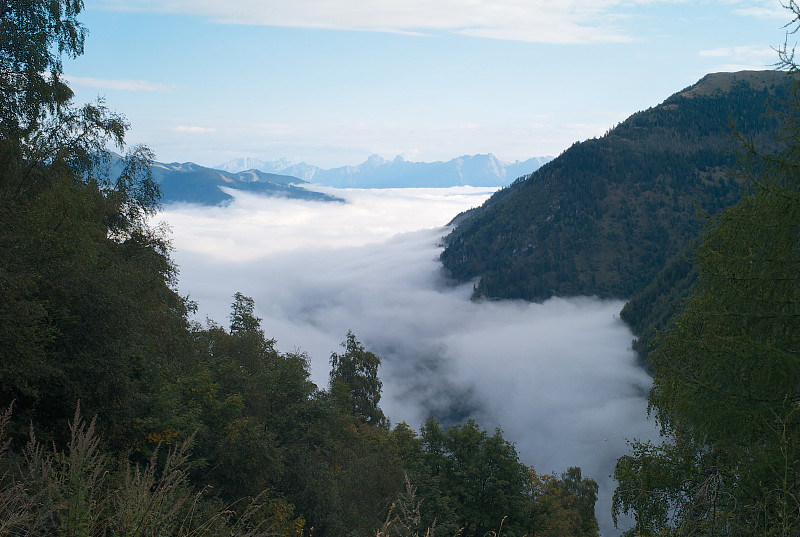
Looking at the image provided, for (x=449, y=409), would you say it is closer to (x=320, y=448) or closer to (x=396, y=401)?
(x=396, y=401)

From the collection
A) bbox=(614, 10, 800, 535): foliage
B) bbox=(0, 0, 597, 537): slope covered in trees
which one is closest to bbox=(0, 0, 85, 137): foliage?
bbox=(0, 0, 597, 537): slope covered in trees

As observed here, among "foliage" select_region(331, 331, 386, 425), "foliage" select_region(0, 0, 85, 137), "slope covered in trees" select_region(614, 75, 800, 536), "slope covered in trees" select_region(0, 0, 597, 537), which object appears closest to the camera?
"slope covered in trees" select_region(0, 0, 597, 537)

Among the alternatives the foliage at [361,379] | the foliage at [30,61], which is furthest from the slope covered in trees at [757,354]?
the foliage at [361,379]

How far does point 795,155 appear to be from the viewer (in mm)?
8703

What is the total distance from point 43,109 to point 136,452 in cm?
1057

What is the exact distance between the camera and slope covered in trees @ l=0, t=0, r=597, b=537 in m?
5.94

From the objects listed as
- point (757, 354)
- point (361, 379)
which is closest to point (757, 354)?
point (757, 354)

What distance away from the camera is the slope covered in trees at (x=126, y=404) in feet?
19.5

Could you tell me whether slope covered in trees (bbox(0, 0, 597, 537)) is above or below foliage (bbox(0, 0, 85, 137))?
below

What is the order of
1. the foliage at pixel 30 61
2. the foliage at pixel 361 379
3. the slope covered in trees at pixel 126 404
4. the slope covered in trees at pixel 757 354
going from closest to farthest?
the slope covered in trees at pixel 126 404
the slope covered in trees at pixel 757 354
the foliage at pixel 30 61
the foliage at pixel 361 379

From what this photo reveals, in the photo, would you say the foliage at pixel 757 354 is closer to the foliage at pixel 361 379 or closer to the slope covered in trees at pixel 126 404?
the slope covered in trees at pixel 126 404

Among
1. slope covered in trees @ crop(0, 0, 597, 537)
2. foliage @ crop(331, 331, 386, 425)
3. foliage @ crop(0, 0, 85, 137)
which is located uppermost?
foliage @ crop(0, 0, 85, 137)

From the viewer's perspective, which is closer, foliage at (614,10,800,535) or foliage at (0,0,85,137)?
foliage at (614,10,800,535)

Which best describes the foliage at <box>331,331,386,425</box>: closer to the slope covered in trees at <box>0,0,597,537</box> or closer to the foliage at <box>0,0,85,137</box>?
the slope covered in trees at <box>0,0,597,537</box>
